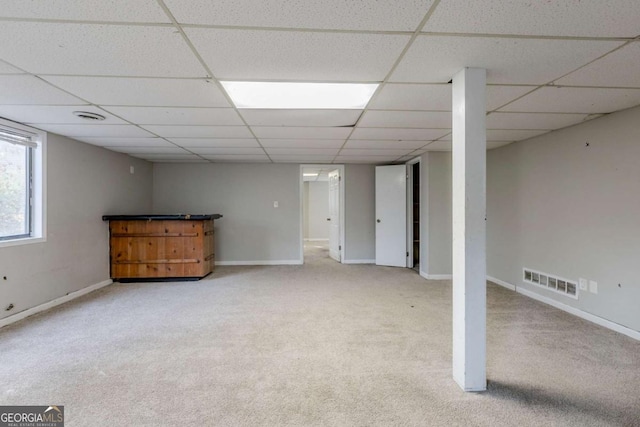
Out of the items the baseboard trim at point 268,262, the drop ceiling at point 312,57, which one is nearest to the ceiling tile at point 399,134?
the drop ceiling at point 312,57

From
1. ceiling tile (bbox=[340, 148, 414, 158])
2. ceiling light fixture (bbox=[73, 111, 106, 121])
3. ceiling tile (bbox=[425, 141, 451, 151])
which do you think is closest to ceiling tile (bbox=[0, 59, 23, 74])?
ceiling light fixture (bbox=[73, 111, 106, 121])

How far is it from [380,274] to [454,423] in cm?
354

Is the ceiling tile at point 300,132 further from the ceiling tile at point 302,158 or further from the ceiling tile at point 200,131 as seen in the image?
the ceiling tile at point 302,158

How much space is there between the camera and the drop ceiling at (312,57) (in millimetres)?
1357

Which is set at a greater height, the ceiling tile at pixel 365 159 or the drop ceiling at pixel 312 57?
the ceiling tile at pixel 365 159

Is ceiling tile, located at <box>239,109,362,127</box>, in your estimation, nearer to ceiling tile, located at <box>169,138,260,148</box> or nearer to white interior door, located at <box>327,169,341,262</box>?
ceiling tile, located at <box>169,138,260,148</box>

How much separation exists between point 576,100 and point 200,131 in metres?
3.60

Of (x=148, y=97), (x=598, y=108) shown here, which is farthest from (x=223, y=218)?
(x=598, y=108)

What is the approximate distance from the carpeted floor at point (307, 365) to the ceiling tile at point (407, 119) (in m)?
2.02

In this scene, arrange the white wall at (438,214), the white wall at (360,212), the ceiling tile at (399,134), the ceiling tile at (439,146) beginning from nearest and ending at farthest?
the ceiling tile at (399,134) < the ceiling tile at (439,146) < the white wall at (438,214) < the white wall at (360,212)

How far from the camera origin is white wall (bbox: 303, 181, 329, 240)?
32.2 ft

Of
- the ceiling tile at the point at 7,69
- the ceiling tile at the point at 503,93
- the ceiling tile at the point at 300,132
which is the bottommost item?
the ceiling tile at the point at 7,69

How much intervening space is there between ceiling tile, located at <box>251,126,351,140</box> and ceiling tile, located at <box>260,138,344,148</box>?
0.58ft

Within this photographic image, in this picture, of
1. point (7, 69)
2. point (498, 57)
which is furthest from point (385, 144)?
point (7, 69)
